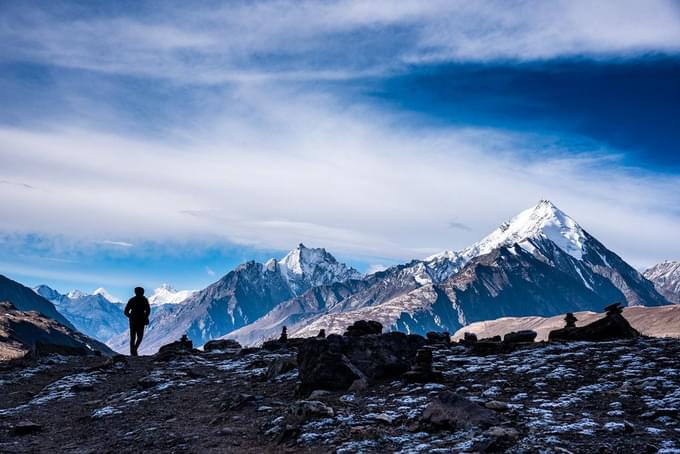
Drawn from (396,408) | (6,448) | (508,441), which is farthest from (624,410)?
(6,448)

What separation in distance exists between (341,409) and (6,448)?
10.7m

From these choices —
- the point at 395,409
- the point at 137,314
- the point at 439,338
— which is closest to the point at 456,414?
the point at 395,409

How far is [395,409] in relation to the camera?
17578 mm

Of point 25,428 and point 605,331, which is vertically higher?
point 605,331

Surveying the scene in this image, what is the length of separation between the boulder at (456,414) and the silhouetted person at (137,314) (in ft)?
89.1

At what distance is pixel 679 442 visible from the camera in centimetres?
1253

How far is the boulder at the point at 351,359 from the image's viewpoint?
21.4 m

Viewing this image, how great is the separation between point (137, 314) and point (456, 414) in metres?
29.0

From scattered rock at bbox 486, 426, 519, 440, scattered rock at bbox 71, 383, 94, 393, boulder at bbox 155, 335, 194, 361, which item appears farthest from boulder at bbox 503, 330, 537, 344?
scattered rock at bbox 71, 383, 94, 393

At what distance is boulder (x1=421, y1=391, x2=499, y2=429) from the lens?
582 inches

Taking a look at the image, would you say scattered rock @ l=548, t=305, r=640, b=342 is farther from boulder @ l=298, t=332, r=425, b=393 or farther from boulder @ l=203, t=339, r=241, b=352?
boulder @ l=203, t=339, r=241, b=352

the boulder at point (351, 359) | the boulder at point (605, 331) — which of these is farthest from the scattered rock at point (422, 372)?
the boulder at point (605, 331)

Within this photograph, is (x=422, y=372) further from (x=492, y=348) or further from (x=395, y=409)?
(x=492, y=348)

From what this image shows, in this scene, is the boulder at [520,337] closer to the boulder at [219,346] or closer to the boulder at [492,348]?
the boulder at [492,348]
